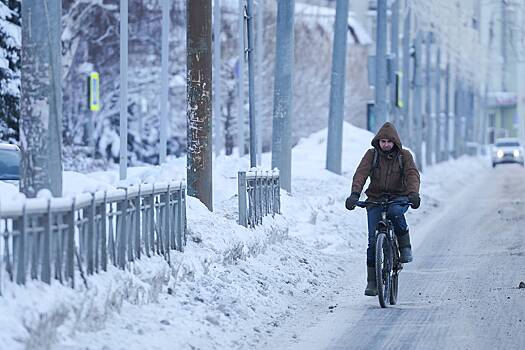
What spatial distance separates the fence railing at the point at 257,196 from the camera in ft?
59.4

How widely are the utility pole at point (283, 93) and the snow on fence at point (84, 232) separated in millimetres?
14033

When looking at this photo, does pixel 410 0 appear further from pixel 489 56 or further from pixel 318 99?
pixel 489 56

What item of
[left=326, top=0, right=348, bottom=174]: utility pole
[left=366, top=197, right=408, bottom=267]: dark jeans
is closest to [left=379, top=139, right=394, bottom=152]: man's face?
[left=366, top=197, right=408, bottom=267]: dark jeans

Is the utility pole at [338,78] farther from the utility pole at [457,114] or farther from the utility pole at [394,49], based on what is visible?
the utility pole at [457,114]

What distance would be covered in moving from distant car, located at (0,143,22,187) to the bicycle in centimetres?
775

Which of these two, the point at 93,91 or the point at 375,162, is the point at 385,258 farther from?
the point at 93,91

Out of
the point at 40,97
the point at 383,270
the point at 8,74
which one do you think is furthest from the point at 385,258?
the point at 8,74

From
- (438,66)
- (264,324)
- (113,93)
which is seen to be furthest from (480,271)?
(438,66)

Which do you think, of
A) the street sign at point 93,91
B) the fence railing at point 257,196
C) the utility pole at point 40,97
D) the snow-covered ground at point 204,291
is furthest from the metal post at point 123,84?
the utility pole at point 40,97

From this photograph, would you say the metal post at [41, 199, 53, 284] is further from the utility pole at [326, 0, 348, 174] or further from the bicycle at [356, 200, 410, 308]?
the utility pole at [326, 0, 348, 174]

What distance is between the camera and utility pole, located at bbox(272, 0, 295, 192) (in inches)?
1106

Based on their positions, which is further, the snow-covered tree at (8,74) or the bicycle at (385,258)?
the snow-covered tree at (8,74)

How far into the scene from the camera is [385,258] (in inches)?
575

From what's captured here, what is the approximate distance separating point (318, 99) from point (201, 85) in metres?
49.9
